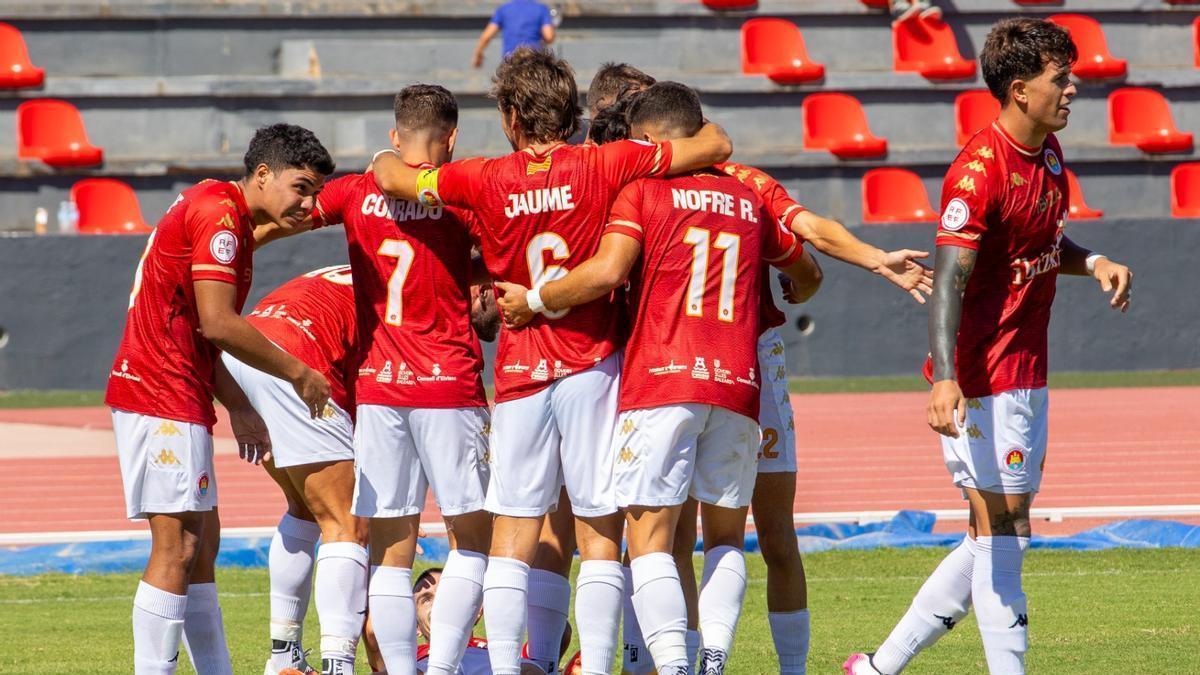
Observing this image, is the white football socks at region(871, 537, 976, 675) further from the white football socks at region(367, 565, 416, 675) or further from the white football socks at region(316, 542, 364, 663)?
the white football socks at region(316, 542, 364, 663)

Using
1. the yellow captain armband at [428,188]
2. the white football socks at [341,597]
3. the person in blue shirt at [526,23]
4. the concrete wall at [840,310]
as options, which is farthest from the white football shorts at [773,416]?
the person in blue shirt at [526,23]

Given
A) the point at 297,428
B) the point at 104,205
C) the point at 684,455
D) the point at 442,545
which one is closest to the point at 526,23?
the point at 104,205

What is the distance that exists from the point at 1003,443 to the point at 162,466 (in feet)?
9.47

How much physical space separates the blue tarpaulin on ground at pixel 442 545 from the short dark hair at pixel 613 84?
3.78 metres

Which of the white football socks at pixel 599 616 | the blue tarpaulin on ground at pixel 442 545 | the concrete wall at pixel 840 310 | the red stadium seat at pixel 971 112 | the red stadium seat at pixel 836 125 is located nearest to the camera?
the white football socks at pixel 599 616

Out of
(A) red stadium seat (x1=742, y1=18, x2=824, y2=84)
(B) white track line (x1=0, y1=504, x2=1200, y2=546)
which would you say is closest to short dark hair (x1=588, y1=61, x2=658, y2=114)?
(B) white track line (x1=0, y1=504, x2=1200, y2=546)

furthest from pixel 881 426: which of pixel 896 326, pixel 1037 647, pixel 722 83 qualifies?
pixel 1037 647

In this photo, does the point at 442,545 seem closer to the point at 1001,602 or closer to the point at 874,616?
the point at 874,616

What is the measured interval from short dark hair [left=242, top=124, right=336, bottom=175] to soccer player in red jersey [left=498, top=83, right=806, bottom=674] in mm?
865

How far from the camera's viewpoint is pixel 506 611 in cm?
528

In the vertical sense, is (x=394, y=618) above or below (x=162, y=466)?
below

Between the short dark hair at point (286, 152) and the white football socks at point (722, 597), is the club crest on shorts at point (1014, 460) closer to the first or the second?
the white football socks at point (722, 597)

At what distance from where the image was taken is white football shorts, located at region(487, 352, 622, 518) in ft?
17.5

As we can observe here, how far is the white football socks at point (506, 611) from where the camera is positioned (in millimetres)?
5289
